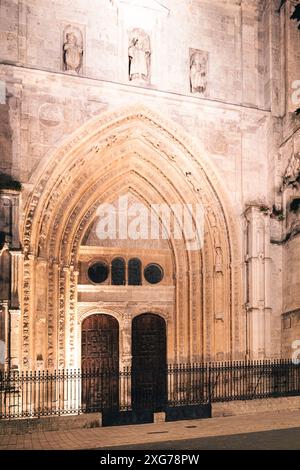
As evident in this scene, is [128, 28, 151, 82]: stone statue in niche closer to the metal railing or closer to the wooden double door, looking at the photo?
the wooden double door

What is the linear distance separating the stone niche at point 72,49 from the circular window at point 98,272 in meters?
5.39

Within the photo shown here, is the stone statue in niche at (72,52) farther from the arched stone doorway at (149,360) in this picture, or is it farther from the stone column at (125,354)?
the arched stone doorway at (149,360)

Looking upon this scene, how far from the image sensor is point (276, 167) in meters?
17.4

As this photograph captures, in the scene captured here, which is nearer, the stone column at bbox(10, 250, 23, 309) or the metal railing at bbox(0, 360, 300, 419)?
the stone column at bbox(10, 250, 23, 309)

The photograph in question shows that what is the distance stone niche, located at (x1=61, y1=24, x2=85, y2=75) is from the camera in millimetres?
15680

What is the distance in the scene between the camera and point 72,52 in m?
15.7

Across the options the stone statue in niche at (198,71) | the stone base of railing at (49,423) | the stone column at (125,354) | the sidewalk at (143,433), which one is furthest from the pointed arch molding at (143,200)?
the sidewalk at (143,433)

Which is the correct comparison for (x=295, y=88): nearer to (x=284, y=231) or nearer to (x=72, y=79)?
(x=284, y=231)

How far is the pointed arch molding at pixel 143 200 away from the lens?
1525 cm

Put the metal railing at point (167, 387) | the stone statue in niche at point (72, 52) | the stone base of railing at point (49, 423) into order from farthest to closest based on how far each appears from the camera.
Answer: the stone statue in niche at point (72, 52)
the metal railing at point (167, 387)
the stone base of railing at point (49, 423)

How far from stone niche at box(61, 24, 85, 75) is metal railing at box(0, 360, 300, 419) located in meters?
7.65

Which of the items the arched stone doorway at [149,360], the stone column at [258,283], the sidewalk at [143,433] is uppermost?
the stone column at [258,283]

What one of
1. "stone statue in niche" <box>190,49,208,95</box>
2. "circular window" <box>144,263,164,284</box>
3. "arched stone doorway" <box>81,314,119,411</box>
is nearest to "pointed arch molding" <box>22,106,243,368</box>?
"circular window" <box>144,263,164,284</box>
